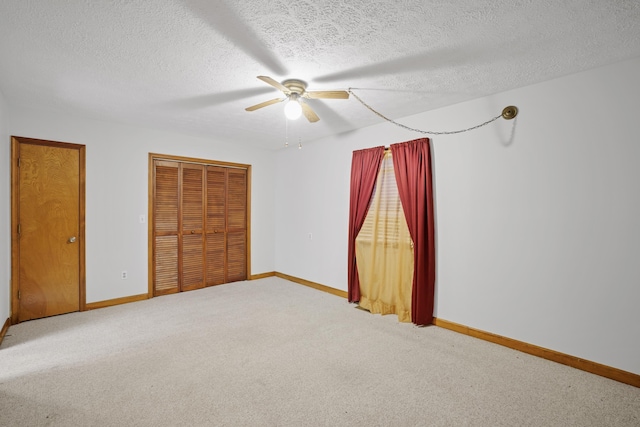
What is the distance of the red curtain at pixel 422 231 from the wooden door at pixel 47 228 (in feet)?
13.5

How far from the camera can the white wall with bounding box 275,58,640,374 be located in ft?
7.72

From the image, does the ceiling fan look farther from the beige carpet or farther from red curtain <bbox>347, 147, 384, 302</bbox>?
the beige carpet

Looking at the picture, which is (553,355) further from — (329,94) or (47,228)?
(47,228)

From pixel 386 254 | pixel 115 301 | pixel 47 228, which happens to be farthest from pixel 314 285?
pixel 47 228

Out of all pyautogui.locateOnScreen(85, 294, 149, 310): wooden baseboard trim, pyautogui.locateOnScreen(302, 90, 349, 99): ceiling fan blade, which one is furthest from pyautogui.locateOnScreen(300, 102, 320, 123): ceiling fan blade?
pyautogui.locateOnScreen(85, 294, 149, 310): wooden baseboard trim

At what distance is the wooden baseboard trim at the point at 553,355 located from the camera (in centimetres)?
232

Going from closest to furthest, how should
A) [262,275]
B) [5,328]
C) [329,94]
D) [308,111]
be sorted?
1. [329,94]
2. [308,111]
3. [5,328]
4. [262,275]

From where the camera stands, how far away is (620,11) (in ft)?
5.76

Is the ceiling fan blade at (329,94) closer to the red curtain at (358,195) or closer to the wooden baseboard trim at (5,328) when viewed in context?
the red curtain at (358,195)

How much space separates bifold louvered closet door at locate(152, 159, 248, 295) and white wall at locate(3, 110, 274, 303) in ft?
0.66

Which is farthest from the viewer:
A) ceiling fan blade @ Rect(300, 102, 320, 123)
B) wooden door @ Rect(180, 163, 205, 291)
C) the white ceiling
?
wooden door @ Rect(180, 163, 205, 291)

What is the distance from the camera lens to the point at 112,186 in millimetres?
4105

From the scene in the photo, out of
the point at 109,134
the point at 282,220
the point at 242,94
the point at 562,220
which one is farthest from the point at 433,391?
the point at 109,134

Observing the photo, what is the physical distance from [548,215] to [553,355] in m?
1.21
